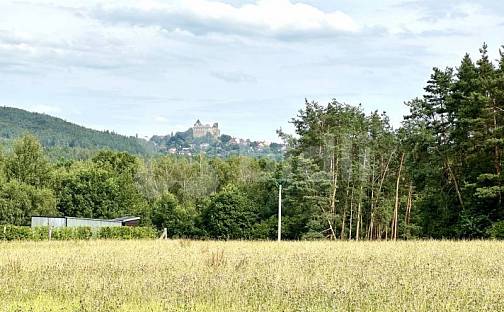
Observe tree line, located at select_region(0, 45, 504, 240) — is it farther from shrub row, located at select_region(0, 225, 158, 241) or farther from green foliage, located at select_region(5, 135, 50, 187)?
shrub row, located at select_region(0, 225, 158, 241)

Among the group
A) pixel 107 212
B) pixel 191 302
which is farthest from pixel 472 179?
pixel 107 212

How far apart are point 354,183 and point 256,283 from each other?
154 feet

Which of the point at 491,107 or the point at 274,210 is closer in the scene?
the point at 491,107

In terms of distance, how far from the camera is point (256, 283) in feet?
42.0

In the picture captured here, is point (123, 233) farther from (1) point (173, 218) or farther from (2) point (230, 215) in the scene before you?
(1) point (173, 218)

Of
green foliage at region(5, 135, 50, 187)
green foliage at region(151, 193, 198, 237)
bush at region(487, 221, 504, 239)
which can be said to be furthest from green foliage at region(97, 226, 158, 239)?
green foliage at region(5, 135, 50, 187)

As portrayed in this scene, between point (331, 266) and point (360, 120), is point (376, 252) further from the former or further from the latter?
point (360, 120)

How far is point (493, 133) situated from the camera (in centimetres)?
4169

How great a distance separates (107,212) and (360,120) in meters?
37.5

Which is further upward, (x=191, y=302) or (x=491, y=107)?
(x=491, y=107)

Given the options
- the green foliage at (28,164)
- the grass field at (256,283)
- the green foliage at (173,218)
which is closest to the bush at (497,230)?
the grass field at (256,283)

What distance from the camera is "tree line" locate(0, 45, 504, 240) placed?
143ft

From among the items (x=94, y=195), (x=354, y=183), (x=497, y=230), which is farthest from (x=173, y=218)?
(x=497, y=230)

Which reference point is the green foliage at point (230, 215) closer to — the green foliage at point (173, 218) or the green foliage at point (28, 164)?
the green foliage at point (173, 218)
